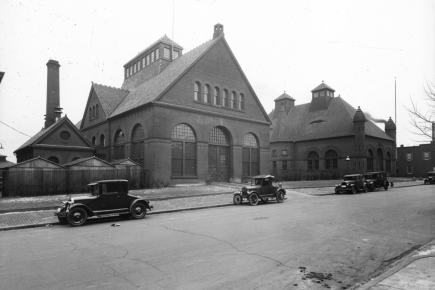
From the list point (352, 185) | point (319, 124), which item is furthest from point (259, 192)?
point (319, 124)

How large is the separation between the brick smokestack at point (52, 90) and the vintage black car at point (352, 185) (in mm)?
33515

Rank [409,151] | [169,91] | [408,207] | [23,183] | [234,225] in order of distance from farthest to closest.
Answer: [409,151] → [169,91] → [23,183] → [408,207] → [234,225]

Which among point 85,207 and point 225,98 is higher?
point 225,98

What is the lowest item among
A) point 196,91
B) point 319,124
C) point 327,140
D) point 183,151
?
point 183,151

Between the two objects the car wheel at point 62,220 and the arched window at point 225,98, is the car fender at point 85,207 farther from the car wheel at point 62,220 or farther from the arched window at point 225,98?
the arched window at point 225,98

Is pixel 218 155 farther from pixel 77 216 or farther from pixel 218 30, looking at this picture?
pixel 77 216

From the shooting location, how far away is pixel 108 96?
3806cm

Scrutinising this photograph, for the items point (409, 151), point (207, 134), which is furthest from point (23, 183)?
point (409, 151)

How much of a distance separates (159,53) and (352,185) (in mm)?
25582

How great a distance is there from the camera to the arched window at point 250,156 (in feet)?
112

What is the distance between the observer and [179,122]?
1123 inches

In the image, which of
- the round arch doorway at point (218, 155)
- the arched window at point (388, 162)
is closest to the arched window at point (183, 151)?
the round arch doorway at point (218, 155)

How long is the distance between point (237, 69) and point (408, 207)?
2243 centimetres

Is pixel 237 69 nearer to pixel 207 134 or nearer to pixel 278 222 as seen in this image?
pixel 207 134
